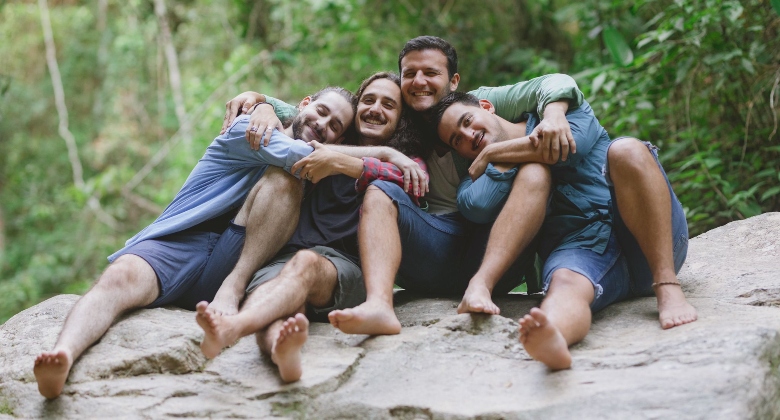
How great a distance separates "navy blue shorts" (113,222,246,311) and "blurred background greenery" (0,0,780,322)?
2497 millimetres

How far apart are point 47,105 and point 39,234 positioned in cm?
210

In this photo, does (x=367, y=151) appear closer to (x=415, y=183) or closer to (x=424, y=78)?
(x=415, y=183)

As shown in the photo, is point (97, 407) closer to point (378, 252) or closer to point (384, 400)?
point (384, 400)

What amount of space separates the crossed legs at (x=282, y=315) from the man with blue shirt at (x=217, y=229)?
0.21m

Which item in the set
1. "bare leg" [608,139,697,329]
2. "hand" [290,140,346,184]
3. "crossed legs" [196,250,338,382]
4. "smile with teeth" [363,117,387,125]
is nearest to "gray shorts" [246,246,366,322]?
"crossed legs" [196,250,338,382]

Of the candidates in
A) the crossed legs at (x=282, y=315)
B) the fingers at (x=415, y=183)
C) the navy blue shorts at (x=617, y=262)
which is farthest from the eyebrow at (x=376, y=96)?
the navy blue shorts at (x=617, y=262)

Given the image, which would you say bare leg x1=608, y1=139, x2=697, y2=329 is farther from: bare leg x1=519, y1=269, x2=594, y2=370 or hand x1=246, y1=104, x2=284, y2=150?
hand x1=246, y1=104, x2=284, y2=150

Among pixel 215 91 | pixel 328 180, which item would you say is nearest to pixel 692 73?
pixel 328 180

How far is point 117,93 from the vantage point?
10.3m

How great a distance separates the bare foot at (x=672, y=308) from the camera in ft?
7.04

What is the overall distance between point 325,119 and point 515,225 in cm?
94

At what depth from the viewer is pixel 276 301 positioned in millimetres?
2188

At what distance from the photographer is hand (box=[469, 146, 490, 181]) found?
252 centimetres

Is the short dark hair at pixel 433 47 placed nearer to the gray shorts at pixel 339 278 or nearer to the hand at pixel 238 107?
the hand at pixel 238 107
